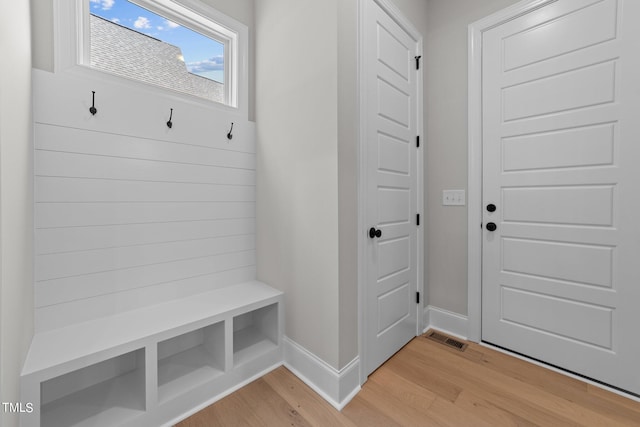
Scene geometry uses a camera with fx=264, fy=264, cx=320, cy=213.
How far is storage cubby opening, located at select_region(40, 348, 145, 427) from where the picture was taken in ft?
3.94

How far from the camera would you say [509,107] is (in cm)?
184

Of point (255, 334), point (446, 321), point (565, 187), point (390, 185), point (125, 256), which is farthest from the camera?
point (446, 321)

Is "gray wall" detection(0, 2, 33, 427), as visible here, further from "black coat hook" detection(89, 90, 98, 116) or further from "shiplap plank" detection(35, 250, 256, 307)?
"black coat hook" detection(89, 90, 98, 116)

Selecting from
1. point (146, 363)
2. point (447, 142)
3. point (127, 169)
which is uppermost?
point (447, 142)

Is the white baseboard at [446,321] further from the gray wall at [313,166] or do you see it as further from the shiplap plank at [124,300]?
the shiplap plank at [124,300]

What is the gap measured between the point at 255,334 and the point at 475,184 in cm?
197

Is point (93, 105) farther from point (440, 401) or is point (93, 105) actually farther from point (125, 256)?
point (440, 401)

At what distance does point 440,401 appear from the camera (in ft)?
4.68

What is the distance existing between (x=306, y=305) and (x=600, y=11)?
7.93 ft

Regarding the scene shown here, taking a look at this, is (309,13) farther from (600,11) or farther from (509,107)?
(600,11)

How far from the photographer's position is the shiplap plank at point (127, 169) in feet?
4.34

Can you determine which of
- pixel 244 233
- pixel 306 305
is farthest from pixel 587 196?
pixel 244 233

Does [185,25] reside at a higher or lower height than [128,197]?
higher

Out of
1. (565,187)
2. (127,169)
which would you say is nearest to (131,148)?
(127,169)
